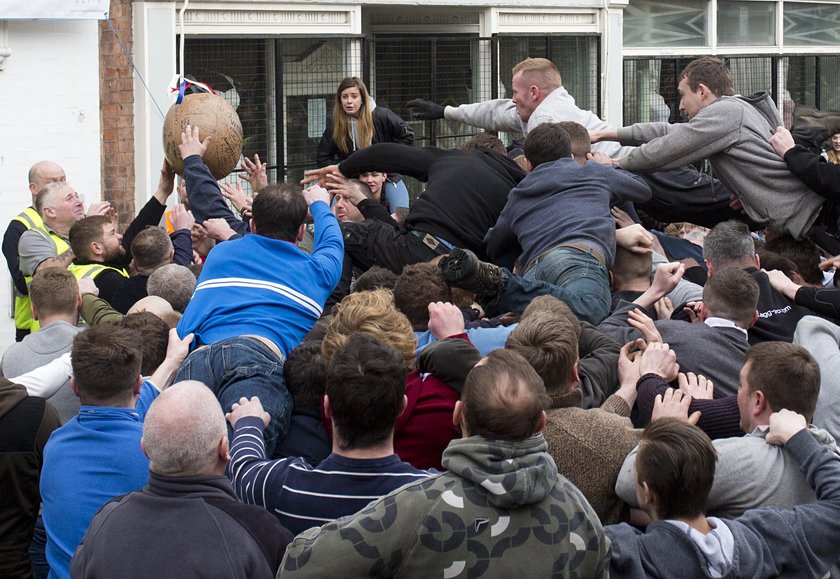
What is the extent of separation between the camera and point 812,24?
17969mm

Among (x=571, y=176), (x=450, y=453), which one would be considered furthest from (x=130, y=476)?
(x=571, y=176)

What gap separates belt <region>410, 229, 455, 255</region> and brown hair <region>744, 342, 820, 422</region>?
9.84 feet

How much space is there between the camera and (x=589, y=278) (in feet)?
20.2

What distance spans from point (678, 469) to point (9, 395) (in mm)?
2645

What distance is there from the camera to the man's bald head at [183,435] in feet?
11.4

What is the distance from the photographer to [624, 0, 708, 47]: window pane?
15.7m

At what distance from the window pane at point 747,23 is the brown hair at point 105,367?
14.0 meters

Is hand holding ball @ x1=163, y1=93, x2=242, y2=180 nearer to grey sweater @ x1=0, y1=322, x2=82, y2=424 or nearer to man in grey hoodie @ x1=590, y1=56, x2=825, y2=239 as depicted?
grey sweater @ x1=0, y1=322, x2=82, y2=424

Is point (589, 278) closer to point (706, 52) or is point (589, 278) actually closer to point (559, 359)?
point (559, 359)

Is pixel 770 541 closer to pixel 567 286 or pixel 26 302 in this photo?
pixel 567 286

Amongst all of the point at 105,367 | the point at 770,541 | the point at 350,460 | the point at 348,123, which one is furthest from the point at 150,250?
the point at 770,541

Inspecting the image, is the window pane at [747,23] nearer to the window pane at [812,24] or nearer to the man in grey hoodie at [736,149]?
the window pane at [812,24]

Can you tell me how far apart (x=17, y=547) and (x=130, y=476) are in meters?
0.84

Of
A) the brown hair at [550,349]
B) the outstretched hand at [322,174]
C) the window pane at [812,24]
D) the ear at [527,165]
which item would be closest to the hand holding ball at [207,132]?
the outstretched hand at [322,174]
